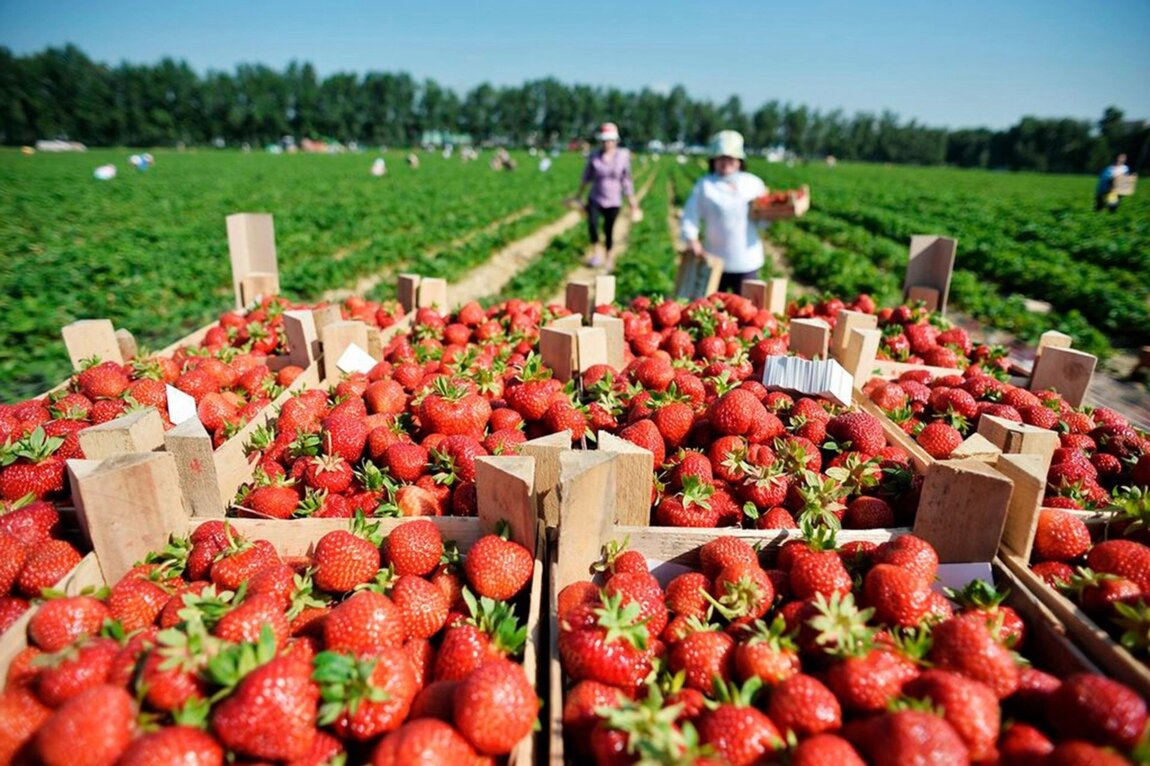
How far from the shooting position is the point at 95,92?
9119cm

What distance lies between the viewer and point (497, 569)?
2.00 m

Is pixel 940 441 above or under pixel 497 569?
above

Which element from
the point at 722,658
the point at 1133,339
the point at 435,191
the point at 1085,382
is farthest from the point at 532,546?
the point at 435,191

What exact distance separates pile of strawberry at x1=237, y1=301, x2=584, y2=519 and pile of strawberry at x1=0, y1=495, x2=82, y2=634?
602 mm

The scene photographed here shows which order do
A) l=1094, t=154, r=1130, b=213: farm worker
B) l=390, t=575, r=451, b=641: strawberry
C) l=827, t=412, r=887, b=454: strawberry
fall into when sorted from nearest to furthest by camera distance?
1. l=390, t=575, r=451, b=641: strawberry
2. l=827, t=412, r=887, b=454: strawberry
3. l=1094, t=154, r=1130, b=213: farm worker

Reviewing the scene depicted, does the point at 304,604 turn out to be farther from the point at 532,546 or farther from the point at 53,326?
the point at 53,326

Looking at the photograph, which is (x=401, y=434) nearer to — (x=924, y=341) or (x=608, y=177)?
(x=924, y=341)

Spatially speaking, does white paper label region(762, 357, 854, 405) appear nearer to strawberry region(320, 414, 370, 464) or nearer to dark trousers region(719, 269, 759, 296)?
strawberry region(320, 414, 370, 464)

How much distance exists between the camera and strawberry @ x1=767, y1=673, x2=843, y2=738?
4.95 ft

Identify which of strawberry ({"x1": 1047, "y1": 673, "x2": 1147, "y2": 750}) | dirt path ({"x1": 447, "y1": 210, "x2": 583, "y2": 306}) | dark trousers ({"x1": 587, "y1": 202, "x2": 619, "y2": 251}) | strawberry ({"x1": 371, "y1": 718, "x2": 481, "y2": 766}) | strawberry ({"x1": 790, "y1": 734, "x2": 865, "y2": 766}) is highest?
dark trousers ({"x1": 587, "y1": 202, "x2": 619, "y2": 251})

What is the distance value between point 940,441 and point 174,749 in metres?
2.98

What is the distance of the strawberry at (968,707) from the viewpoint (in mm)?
1437

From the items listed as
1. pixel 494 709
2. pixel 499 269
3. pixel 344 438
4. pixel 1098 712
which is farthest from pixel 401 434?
pixel 499 269

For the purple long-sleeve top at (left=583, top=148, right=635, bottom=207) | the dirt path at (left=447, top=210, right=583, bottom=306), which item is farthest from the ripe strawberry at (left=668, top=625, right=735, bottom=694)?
the purple long-sleeve top at (left=583, top=148, right=635, bottom=207)
